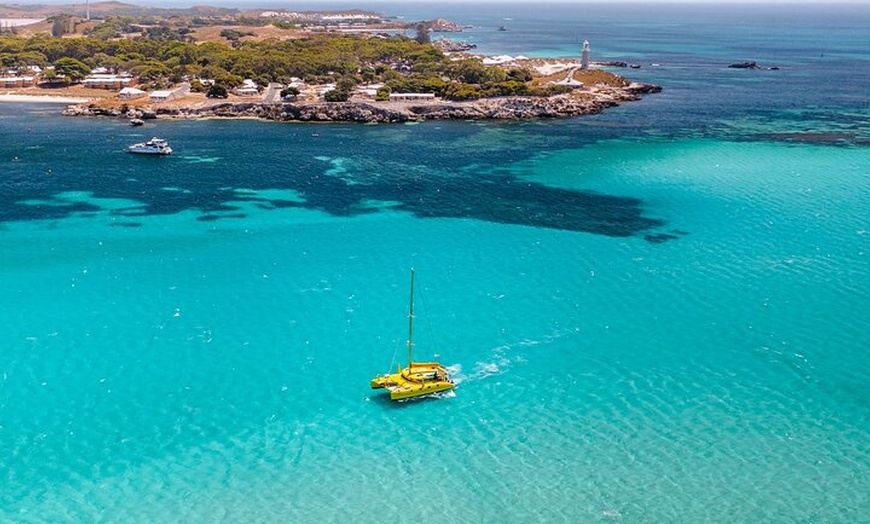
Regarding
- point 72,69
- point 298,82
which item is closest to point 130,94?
point 72,69

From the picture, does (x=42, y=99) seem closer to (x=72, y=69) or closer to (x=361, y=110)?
(x=72, y=69)

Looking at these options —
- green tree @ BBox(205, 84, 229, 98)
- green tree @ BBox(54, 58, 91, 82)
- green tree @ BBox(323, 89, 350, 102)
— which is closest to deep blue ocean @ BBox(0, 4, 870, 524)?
green tree @ BBox(323, 89, 350, 102)

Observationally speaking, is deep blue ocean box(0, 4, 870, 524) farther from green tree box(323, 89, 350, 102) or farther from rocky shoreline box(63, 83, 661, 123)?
green tree box(323, 89, 350, 102)

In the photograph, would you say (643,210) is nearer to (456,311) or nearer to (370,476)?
(456,311)

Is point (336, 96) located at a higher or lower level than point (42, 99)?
higher

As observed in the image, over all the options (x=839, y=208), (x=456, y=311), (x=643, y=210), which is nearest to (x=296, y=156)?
(x=643, y=210)

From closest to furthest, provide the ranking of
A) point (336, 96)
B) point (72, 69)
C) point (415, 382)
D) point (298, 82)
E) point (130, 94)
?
point (415, 382), point (336, 96), point (130, 94), point (298, 82), point (72, 69)
